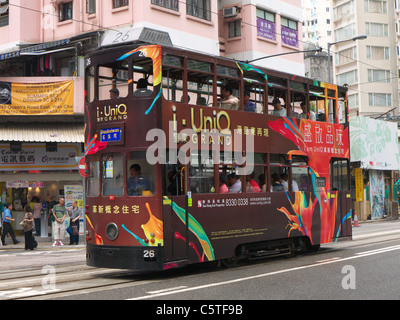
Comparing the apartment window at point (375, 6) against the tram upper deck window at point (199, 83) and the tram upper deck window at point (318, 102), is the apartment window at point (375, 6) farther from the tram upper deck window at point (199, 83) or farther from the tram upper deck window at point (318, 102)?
the tram upper deck window at point (199, 83)

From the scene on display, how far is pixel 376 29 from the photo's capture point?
60.4m

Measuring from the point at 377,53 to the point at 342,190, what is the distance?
47.8 m

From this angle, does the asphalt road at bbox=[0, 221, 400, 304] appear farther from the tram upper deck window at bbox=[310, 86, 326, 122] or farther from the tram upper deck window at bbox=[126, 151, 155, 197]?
the tram upper deck window at bbox=[310, 86, 326, 122]

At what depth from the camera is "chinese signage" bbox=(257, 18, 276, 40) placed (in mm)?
28845

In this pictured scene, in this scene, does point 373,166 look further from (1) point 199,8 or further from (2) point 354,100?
(2) point 354,100

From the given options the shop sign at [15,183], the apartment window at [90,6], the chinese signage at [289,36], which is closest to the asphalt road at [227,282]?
the shop sign at [15,183]

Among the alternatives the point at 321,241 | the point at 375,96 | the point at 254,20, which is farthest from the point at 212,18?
the point at 375,96

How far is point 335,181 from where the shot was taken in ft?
50.5

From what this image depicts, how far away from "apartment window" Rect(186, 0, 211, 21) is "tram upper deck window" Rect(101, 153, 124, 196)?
15261 millimetres

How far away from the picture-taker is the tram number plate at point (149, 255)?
A: 10.4 meters

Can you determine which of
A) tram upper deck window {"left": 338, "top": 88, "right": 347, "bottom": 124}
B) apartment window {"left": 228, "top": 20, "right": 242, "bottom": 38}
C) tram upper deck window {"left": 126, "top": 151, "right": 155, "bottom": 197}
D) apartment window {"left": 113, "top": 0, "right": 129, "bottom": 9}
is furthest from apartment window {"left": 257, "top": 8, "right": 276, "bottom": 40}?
tram upper deck window {"left": 126, "top": 151, "right": 155, "bottom": 197}

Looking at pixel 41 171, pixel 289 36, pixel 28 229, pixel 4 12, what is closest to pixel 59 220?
pixel 28 229
